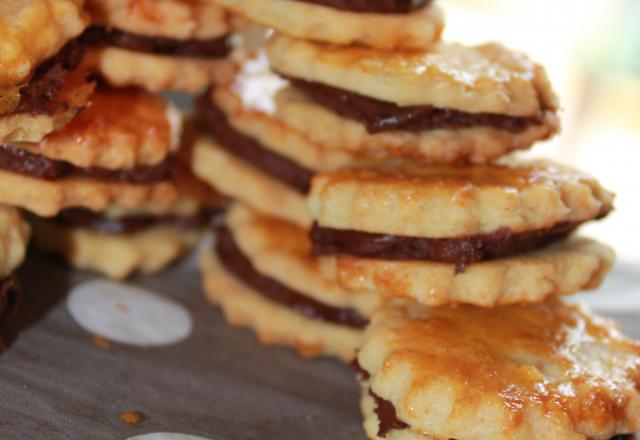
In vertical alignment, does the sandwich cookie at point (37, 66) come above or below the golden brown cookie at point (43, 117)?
above

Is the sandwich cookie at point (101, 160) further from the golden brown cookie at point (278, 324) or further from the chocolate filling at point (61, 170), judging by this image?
the golden brown cookie at point (278, 324)

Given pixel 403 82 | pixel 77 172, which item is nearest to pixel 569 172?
pixel 403 82

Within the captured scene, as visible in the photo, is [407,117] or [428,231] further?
[407,117]

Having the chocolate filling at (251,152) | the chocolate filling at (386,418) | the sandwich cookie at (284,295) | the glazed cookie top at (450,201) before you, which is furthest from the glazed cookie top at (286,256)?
the chocolate filling at (386,418)

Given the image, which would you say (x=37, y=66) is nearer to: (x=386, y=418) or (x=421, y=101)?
(x=421, y=101)

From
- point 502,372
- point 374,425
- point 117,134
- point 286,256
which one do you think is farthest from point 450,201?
point 117,134

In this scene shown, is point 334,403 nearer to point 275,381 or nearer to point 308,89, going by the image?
point 275,381
